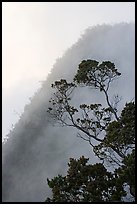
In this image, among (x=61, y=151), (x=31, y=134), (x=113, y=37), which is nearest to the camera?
(x=61, y=151)

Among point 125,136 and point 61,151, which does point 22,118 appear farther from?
point 125,136

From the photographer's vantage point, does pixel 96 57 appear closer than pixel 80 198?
No

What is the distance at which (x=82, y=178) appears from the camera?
7973 mm

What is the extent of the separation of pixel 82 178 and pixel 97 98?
42.0ft

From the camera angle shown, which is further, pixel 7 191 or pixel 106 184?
pixel 7 191

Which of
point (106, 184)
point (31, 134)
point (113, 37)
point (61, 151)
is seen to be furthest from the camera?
point (113, 37)

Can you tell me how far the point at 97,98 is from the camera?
20562 millimetres

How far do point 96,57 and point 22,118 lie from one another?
602 cm

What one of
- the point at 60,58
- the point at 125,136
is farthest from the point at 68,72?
the point at 125,136

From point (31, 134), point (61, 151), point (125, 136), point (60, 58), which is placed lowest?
point (125, 136)

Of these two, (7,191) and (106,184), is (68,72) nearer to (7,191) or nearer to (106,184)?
(7,191)

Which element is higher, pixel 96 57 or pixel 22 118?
pixel 96 57

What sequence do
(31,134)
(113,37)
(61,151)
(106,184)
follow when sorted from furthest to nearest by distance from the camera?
(113,37), (31,134), (61,151), (106,184)

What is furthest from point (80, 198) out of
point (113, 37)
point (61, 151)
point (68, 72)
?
point (113, 37)
